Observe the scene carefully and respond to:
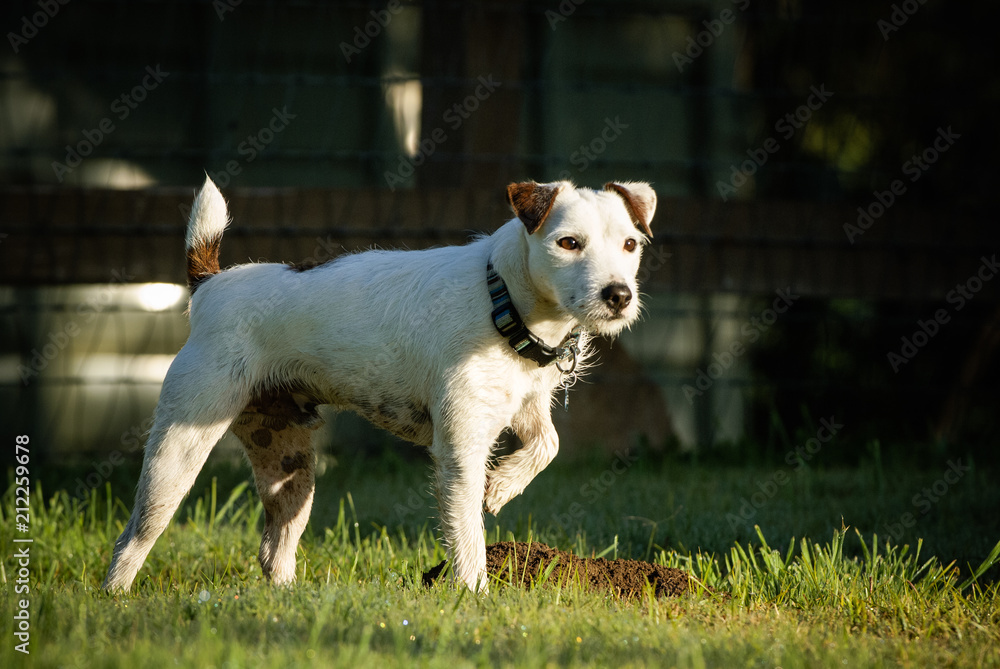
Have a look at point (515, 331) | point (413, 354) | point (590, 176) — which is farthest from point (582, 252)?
point (590, 176)

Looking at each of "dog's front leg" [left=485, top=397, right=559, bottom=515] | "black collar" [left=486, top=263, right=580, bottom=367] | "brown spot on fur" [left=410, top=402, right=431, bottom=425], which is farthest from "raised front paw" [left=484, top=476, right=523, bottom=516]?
"black collar" [left=486, top=263, right=580, bottom=367]

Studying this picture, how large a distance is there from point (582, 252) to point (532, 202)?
0.92 ft

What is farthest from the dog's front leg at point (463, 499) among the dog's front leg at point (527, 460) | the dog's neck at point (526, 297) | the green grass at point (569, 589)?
the dog's neck at point (526, 297)

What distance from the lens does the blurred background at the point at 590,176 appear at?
654 cm

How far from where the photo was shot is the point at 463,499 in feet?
11.7

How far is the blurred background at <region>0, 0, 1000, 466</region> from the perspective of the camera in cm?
654

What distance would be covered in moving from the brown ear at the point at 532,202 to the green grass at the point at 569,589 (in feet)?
4.72

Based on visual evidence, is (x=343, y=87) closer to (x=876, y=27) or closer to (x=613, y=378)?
(x=613, y=378)

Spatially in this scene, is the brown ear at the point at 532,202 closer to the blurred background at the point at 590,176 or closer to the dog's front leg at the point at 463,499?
the dog's front leg at the point at 463,499

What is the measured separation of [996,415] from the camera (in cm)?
702

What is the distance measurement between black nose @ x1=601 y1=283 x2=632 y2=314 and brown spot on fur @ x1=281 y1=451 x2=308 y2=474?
176 cm

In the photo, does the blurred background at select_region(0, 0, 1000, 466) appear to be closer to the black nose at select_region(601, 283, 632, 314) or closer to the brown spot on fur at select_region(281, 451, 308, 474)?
the brown spot on fur at select_region(281, 451, 308, 474)

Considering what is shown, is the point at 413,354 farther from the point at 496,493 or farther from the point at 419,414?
the point at 496,493

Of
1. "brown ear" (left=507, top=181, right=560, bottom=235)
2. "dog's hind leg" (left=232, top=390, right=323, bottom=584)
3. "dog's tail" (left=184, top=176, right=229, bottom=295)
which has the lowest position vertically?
"dog's hind leg" (left=232, top=390, right=323, bottom=584)
